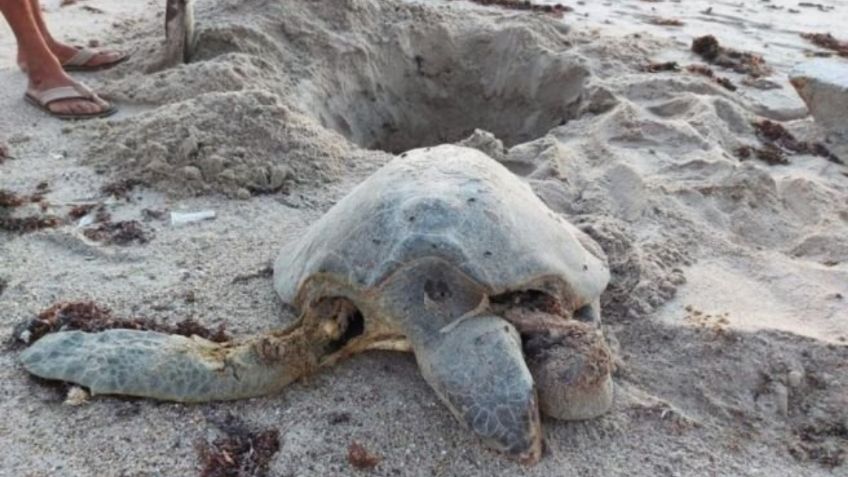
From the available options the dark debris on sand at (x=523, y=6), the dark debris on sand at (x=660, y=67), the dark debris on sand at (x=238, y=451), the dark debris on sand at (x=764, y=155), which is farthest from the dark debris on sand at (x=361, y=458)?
the dark debris on sand at (x=523, y=6)

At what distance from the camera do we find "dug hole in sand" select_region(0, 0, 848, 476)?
1.91m

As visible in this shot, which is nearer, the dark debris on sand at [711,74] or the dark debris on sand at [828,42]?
the dark debris on sand at [711,74]

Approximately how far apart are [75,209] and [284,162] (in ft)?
2.62

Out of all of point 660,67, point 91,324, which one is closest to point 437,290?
point 91,324

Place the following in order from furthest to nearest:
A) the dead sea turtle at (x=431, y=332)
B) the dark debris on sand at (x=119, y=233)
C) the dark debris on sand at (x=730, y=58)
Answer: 1. the dark debris on sand at (x=730, y=58)
2. the dark debris on sand at (x=119, y=233)
3. the dead sea turtle at (x=431, y=332)

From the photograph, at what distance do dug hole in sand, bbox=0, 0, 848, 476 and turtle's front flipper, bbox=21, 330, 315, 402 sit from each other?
4cm

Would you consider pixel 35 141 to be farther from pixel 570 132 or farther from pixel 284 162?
pixel 570 132

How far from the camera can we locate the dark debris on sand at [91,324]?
2168mm

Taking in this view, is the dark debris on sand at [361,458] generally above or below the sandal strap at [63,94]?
above

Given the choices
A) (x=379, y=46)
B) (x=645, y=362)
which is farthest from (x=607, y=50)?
(x=645, y=362)

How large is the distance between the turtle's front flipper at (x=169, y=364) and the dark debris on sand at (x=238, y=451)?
117 millimetres

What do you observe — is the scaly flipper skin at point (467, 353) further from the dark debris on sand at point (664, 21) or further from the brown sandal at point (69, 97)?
the dark debris on sand at point (664, 21)

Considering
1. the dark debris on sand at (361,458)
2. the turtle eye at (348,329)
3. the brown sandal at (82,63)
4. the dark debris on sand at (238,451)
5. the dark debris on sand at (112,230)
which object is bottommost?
the brown sandal at (82,63)

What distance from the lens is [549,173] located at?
3.22m
